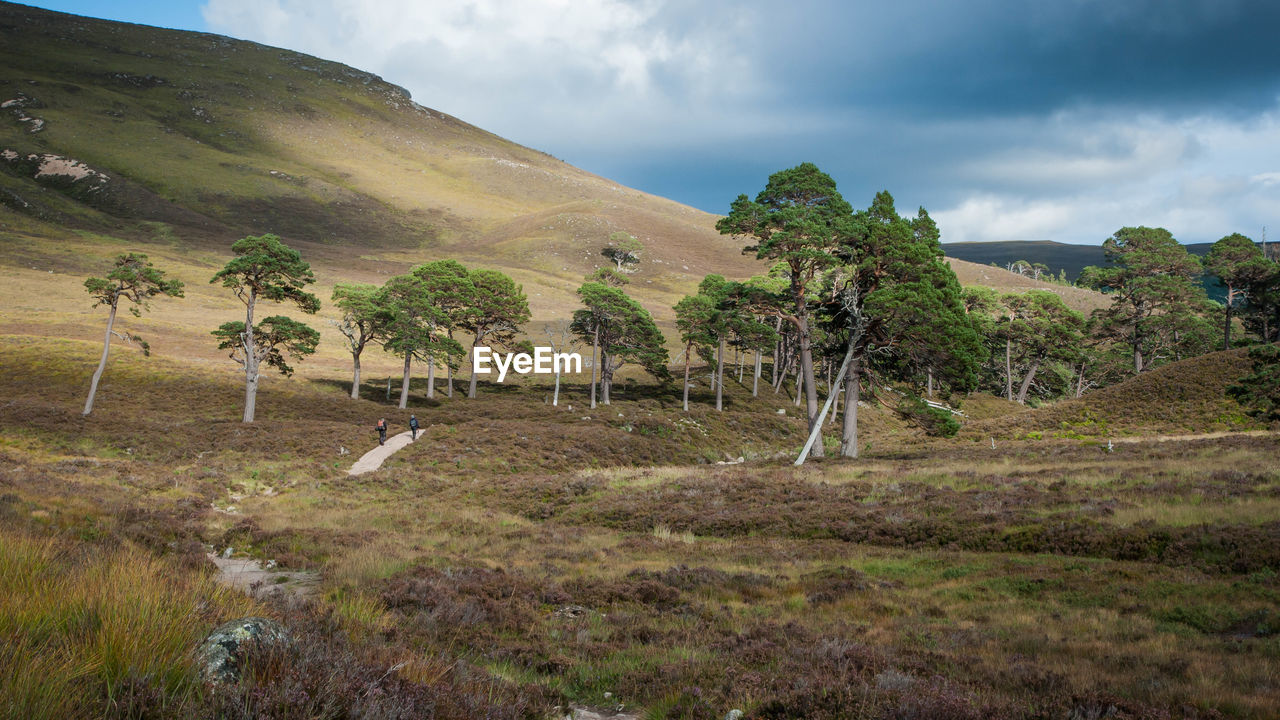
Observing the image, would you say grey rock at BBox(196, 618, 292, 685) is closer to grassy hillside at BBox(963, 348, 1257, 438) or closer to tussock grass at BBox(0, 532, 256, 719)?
tussock grass at BBox(0, 532, 256, 719)

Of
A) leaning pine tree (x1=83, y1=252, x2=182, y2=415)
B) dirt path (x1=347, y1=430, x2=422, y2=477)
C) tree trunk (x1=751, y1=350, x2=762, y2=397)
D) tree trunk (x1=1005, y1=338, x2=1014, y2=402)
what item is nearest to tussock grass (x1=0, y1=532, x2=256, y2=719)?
dirt path (x1=347, y1=430, x2=422, y2=477)

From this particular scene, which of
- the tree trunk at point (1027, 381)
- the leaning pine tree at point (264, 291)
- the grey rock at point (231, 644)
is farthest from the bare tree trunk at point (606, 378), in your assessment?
the grey rock at point (231, 644)

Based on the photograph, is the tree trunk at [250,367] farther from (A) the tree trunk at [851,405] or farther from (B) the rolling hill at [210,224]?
(A) the tree trunk at [851,405]

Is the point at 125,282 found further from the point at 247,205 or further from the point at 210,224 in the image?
the point at 247,205

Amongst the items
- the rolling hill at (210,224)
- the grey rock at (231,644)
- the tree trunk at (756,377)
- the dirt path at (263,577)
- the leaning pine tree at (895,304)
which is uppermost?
the rolling hill at (210,224)

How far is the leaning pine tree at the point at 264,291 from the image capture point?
37000mm

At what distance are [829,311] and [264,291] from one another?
1296 inches

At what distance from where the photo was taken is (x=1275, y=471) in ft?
56.7

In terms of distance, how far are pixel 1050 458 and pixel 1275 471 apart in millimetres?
8354

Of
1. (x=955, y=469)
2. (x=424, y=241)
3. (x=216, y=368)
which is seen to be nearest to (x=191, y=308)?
(x=216, y=368)

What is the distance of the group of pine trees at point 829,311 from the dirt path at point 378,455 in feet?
29.3

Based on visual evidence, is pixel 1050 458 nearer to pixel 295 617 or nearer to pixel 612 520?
pixel 612 520

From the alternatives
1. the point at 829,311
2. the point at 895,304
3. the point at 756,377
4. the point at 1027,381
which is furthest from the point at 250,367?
the point at 1027,381

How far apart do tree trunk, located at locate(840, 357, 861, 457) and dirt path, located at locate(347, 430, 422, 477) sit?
22.2m
